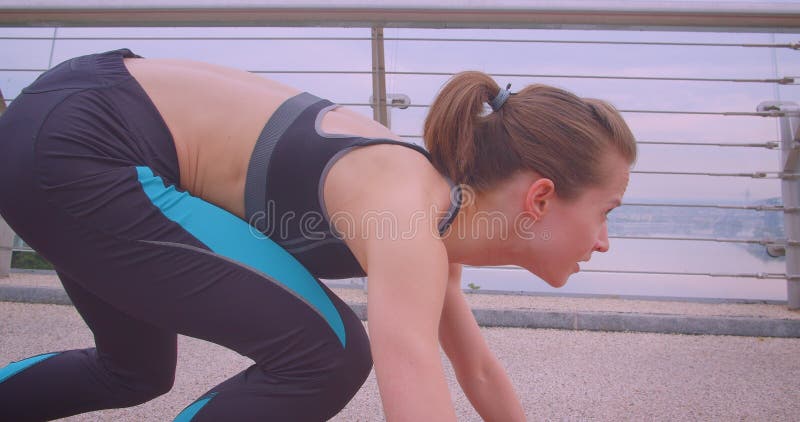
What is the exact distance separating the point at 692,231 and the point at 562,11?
1510mm

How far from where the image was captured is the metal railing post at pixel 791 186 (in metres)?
3.20

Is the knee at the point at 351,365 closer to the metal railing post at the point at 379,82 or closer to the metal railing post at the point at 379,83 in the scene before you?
the metal railing post at the point at 379,83

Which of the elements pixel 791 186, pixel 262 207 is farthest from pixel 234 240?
pixel 791 186

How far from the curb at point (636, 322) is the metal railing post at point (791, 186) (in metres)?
0.47

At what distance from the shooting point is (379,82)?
3.15 metres

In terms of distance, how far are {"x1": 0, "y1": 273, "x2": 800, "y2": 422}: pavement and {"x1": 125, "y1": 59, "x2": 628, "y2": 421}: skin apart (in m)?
0.63

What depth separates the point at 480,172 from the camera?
1.20 meters

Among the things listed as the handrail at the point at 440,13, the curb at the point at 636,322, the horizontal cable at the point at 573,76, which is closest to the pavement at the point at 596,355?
the curb at the point at 636,322

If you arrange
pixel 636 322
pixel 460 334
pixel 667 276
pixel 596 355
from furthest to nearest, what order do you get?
1. pixel 667 276
2. pixel 636 322
3. pixel 596 355
4. pixel 460 334

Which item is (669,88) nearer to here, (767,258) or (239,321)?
(767,258)

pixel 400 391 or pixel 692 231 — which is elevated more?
pixel 400 391

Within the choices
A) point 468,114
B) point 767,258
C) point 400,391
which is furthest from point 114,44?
point 767,258

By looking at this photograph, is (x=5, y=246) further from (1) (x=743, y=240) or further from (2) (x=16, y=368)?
(1) (x=743, y=240)

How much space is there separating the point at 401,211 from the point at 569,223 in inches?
16.2
